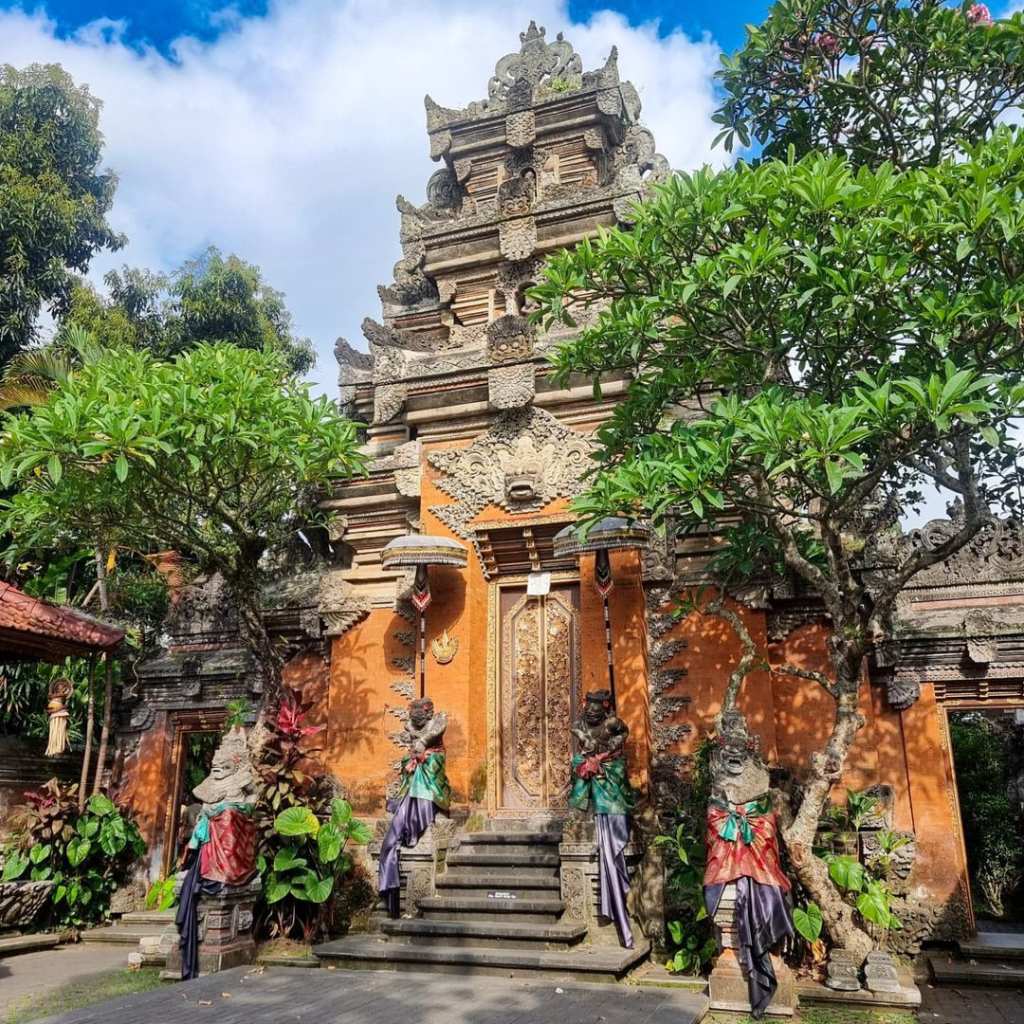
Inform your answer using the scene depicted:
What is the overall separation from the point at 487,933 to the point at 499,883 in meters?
0.60

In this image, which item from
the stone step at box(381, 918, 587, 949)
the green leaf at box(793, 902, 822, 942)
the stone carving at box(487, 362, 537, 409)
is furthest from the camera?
the stone carving at box(487, 362, 537, 409)

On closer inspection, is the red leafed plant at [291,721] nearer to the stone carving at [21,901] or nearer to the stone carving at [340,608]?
the stone carving at [340,608]

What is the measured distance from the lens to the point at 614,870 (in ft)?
21.8

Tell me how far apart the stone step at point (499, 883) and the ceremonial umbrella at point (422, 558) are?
1.76m

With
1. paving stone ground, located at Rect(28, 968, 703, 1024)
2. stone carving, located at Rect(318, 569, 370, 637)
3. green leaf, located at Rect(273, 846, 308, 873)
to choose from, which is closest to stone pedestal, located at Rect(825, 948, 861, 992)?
paving stone ground, located at Rect(28, 968, 703, 1024)

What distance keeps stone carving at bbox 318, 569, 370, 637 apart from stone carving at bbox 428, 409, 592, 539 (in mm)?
1303

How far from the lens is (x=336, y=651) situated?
9.09 meters

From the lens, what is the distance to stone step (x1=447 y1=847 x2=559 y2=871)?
24.0 ft

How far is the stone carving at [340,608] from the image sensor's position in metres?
9.05

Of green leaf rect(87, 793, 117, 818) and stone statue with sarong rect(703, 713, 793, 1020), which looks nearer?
stone statue with sarong rect(703, 713, 793, 1020)

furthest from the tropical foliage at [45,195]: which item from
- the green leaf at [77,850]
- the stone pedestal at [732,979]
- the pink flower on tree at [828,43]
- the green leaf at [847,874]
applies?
the green leaf at [847,874]

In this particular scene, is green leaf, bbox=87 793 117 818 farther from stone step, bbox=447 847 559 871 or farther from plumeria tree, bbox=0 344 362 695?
stone step, bbox=447 847 559 871

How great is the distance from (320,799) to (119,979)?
214 centimetres

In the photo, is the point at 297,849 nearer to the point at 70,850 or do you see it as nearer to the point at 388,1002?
the point at 388,1002
